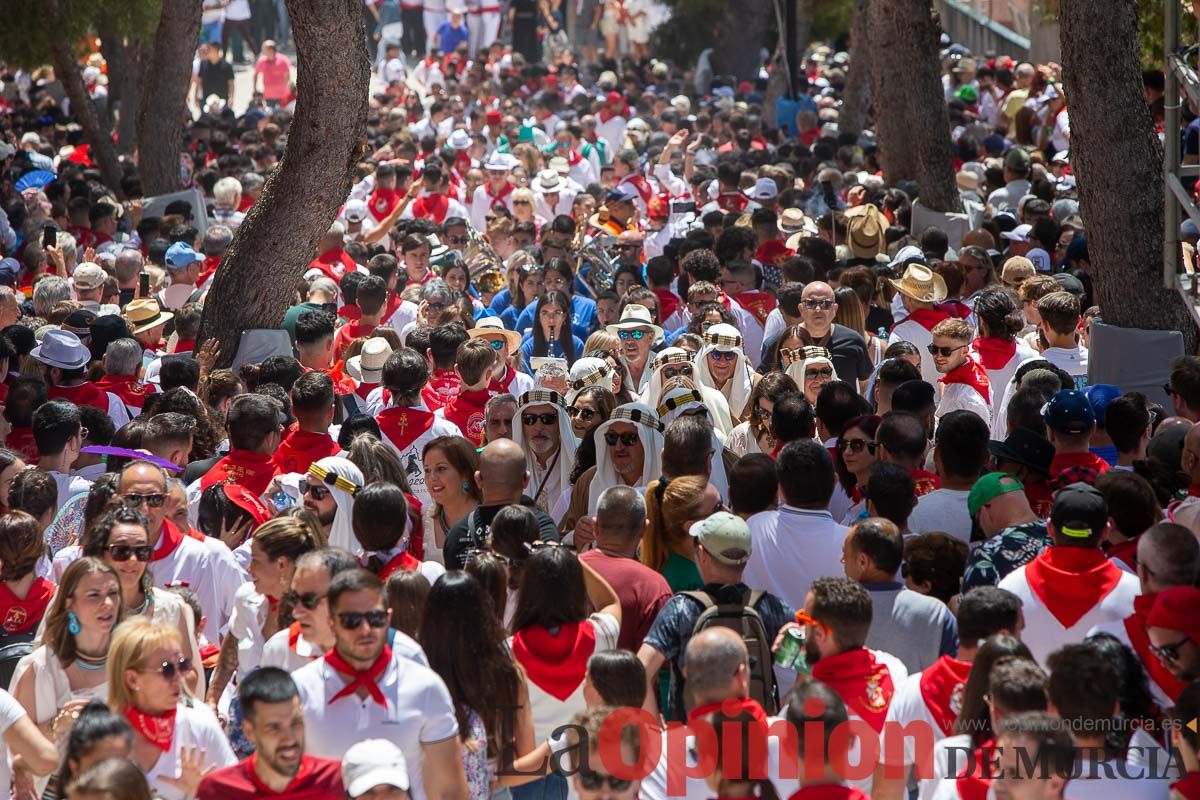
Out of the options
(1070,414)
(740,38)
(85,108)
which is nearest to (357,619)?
(1070,414)

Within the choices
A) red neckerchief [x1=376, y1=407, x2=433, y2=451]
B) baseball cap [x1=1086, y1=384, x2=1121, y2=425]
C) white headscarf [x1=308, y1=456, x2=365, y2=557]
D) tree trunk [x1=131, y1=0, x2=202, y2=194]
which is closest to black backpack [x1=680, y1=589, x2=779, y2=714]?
white headscarf [x1=308, y1=456, x2=365, y2=557]

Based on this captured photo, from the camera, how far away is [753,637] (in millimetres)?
5500

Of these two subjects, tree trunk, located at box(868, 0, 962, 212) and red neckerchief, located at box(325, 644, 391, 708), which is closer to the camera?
red neckerchief, located at box(325, 644, 391, 708)

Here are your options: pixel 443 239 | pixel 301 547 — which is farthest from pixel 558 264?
pixel 301 547

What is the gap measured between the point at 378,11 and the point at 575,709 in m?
39.6

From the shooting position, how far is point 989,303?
939 cm

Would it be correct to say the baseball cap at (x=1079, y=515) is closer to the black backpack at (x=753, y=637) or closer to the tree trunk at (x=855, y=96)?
the black backpack at (x=753, y=637)

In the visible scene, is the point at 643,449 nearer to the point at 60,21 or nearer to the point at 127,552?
the point at 127,552

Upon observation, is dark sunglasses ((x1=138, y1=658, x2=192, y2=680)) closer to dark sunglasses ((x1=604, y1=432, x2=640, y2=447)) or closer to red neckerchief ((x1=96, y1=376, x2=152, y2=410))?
dark sunglasses ((x1=604, y1=432, x2=640, y2=447))

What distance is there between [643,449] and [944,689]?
114 inches

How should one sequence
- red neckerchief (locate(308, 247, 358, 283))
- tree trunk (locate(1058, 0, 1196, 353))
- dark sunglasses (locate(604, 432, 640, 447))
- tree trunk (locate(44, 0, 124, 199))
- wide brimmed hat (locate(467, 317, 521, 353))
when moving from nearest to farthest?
dark sunglasses (locate(604, 432, 640, 447)) < tree trunk (locate(1058, 0, 1196, 353)) < wide brimmed hat (locate(467, 317, 521, 353)) < red neckerchief (locate(308, 247, 358, 283)) < tree trunk (locate(44, 0, 124, 199))

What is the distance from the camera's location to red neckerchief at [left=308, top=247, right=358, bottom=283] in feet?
→ 45.6

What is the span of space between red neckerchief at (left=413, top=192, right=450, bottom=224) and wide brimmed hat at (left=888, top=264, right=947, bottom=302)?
26.9 ft

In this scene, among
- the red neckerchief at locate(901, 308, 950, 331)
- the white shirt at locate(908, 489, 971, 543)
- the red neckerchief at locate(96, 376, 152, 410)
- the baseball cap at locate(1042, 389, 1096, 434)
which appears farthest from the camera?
the red neckerchief at locate(901, 308, 950, 331)
